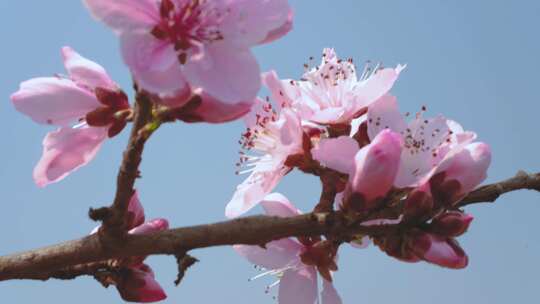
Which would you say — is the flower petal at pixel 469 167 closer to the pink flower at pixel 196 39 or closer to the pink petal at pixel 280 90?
the pink petal at pixel 280 90

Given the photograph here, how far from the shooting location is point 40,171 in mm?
1890

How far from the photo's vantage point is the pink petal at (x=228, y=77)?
149 centimetres

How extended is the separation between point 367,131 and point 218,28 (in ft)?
2.11

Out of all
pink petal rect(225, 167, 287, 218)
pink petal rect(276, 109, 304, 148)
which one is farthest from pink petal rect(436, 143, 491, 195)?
pink petal rect(225, 167, 287, 218)

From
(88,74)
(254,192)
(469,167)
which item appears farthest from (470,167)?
(88,74)

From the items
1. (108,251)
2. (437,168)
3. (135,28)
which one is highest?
(135,28)

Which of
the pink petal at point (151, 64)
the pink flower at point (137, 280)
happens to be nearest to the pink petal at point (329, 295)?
the pink flower at point (137, 280)

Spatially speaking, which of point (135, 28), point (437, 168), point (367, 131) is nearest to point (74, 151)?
point (135, 28)

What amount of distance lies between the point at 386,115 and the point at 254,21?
644 millimetres

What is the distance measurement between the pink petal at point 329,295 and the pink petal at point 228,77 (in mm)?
1028

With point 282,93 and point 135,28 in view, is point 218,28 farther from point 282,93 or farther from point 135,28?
point 282,93

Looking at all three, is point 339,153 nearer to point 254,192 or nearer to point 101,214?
point 254,192

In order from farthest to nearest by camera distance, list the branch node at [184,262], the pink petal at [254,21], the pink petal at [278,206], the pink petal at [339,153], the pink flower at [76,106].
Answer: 1. the pink petal at [278,206]
2. the pink petal at [339,153]
3. the pink flower at [76,106]
4. the branch node at [184,262]
5. the pink petal at [254,21]

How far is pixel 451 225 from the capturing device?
6.15 feet
